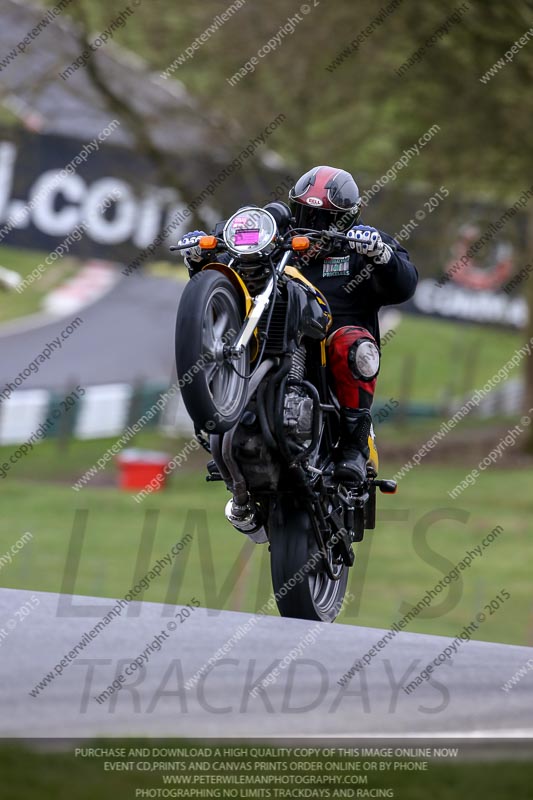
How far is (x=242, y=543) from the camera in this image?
20.6 meters

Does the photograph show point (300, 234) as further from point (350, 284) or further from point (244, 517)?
point (244, 517)

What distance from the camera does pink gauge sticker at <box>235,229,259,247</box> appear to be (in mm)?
5781

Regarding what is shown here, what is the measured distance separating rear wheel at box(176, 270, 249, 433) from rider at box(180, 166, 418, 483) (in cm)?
53

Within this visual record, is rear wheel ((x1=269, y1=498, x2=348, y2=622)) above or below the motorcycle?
below

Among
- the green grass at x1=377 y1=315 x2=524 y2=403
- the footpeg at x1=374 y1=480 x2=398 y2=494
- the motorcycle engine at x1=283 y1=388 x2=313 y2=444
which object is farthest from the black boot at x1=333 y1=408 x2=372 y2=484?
the green grass at x1=377 y1=315 x2=524 y2=403

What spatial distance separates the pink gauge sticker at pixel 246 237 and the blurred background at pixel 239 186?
11.2 metres

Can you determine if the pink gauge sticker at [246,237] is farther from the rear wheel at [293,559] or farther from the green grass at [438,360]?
the green grass at [438,360]

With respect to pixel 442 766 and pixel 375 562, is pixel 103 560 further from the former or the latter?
pixel 442 766

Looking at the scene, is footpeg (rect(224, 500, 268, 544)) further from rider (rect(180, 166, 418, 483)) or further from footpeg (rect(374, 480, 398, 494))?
footpeg (rect(374, 480, 398, 494))

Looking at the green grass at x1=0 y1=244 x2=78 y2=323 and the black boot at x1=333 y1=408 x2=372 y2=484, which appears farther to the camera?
the green grass at x1=0 y1=244 x2=78 y2=323

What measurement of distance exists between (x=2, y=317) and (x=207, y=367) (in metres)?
26.9

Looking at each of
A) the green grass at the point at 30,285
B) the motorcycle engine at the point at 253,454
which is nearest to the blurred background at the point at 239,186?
the green grass at the point at 30,285

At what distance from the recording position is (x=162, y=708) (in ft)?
15.8

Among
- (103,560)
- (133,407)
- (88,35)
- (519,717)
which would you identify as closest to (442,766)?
(519,717)
